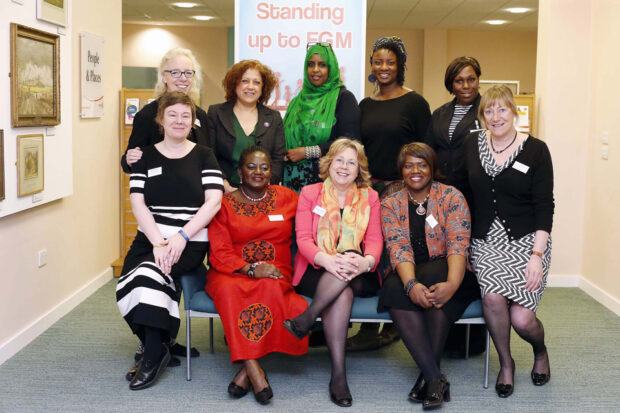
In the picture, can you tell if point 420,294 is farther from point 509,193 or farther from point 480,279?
point 509,193

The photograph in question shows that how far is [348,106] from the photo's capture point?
3.97 meters

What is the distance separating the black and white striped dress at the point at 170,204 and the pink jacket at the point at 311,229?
47 centimetres

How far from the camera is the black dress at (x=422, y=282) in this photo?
132 inches

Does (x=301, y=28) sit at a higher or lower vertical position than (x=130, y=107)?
higher

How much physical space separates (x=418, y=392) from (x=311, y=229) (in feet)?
3.32

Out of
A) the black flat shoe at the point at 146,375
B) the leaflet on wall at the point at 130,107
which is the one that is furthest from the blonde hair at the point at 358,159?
the leaflet on wall at the point at 130,107

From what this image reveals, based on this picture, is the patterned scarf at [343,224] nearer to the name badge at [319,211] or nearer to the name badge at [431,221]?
the name badge at [319,211]

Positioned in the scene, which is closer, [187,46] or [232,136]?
[232,136]

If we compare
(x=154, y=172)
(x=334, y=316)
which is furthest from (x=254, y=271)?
(x=154, y=172)

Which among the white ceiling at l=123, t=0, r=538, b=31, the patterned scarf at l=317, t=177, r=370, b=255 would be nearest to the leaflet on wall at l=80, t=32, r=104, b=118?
the patterned scarf at l=317, t=177, r=370, b=255

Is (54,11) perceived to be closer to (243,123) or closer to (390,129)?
(243,123)

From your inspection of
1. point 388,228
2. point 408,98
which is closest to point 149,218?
point 388,228

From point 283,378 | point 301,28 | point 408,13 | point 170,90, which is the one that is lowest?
point 283,378

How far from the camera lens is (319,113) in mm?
3977
